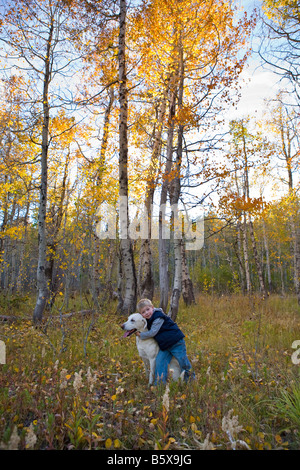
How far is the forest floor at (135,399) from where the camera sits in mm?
2354

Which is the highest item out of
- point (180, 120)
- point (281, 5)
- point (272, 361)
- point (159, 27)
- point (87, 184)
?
point (159, 27)

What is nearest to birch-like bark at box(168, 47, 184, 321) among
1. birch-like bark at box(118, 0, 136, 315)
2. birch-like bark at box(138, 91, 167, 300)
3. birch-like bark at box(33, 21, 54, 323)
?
birch-like bark at box(138, 91, 167, 300)

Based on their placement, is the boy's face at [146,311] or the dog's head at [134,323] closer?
the dog's head at [134,323]

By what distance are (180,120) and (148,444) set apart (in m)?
7.51

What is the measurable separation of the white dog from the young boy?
6cm

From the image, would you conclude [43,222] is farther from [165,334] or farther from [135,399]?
[135,399]

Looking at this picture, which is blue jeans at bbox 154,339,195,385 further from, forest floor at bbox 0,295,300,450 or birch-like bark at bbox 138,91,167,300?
birch-like bark at bbox 138,91,167,300

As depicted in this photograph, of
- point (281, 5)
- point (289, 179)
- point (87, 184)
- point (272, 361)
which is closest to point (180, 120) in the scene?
point (281, 5)

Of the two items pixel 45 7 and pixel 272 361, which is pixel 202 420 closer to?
pixel 272 361

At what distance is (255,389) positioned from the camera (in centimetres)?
375

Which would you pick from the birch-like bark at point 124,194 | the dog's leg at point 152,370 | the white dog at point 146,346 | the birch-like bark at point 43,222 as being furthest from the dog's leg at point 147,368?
the birch-like bark at point 43,222

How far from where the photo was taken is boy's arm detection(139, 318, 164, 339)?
138 inches

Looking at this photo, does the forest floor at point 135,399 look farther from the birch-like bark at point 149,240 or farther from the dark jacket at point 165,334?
the birch-like bark at point 149,240

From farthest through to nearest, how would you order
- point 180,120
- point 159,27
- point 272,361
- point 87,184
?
point 87,184
point 159,27
point 180,120
point 272,361
